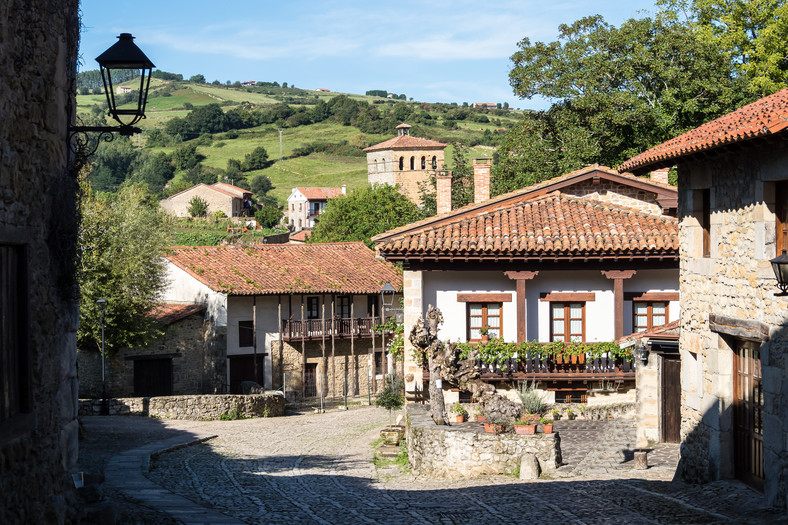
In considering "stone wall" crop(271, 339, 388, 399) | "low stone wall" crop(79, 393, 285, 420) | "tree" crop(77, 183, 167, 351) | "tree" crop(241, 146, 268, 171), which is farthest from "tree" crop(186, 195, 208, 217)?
"low stone wall" crop(79, 393, 285, 420)

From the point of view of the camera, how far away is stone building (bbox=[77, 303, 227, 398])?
34.5m

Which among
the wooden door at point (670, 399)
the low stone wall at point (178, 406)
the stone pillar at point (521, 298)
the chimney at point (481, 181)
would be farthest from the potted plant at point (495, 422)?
the low stone wall at point (178, 406)

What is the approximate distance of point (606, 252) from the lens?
21328 mm

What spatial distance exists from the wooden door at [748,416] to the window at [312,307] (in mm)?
29394

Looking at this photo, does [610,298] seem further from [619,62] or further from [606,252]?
[619,62]

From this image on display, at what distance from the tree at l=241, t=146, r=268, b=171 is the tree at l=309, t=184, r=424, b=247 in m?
62.1

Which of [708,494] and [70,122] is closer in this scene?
[70,122]

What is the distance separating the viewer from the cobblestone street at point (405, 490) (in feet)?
36.0

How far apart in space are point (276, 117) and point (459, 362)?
451ft

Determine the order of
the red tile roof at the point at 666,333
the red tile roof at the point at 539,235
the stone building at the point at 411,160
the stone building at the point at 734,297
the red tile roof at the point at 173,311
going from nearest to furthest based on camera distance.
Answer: the stone building at the point at 734,297
the red tile roof at the point at 666,333
the red tile roof at the point at 539,235
the red tile roof at the point at 173,311
the stone building at the point at 411,160

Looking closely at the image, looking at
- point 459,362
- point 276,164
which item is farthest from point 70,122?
point 276,164

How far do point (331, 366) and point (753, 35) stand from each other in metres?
21.8

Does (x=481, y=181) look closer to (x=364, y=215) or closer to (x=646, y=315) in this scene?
(x=646, y=315)

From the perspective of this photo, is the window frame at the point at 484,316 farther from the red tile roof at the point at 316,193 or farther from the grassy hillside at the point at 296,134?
the grassy hillside at the point at 296,134
